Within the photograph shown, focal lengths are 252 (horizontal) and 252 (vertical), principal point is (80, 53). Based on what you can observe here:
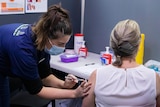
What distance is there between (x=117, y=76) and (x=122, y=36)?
0.61 ft

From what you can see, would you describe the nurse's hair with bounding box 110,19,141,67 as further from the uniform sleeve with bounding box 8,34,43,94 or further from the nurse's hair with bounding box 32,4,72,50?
the uniform sleeve with bounding box 8,34,43,94

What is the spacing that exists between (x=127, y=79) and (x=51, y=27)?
453 millimetres

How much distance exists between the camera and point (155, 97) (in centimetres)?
119

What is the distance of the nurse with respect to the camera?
4.16 feet

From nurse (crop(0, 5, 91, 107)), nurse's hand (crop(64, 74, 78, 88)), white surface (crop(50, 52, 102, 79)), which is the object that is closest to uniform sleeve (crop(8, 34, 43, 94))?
nurse (crop(0, 5, 91, 107))

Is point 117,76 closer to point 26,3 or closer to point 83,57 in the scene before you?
point 83,57

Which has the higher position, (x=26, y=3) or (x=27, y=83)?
(x=26, y=3)

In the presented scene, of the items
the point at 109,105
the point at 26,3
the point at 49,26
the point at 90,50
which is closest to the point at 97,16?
Result: the point at 90,50

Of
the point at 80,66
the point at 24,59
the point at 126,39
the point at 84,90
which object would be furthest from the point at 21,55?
the point at 80,66

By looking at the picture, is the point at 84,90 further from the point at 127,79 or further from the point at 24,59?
the point at 24,59

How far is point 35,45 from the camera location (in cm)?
131

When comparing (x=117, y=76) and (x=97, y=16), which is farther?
(x=97, y=16)

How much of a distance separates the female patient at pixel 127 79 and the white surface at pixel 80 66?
583mm

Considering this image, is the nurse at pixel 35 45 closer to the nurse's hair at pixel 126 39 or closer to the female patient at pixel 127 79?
the female patient at pixel 127 79
